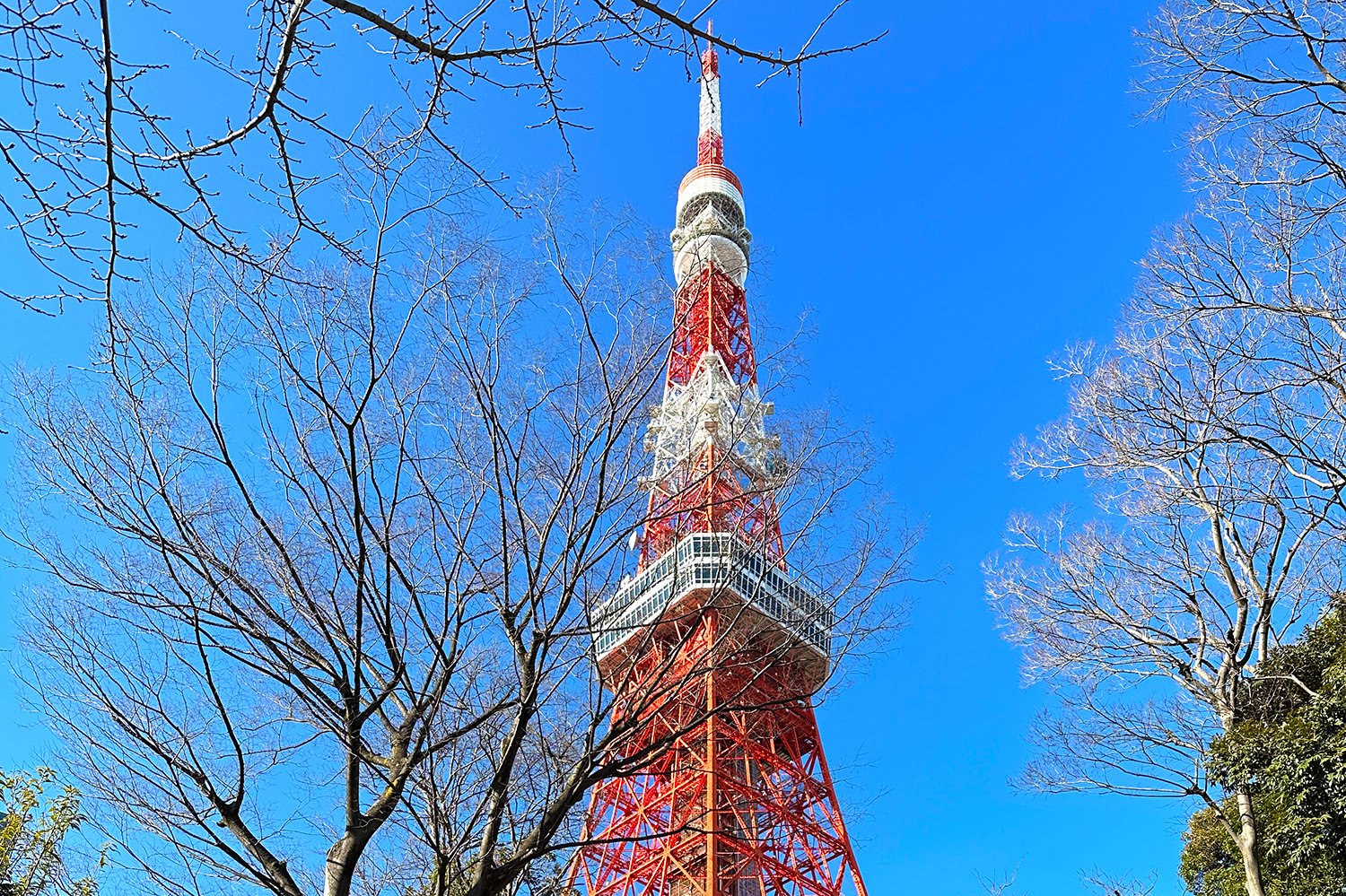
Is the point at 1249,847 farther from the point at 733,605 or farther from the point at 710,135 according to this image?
the point at 710,135

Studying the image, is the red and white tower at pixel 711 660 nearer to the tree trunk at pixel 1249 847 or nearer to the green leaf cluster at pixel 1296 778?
the tree trunk at pixel 1249 847

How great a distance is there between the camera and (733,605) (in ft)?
17.6

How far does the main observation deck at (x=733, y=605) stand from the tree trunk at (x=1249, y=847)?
135 inches

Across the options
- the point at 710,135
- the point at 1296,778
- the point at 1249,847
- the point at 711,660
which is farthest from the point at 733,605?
the point at 710,135

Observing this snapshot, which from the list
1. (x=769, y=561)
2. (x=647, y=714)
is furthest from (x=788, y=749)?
(x=647, y=714)

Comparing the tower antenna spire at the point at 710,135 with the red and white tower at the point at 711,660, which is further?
the tower antenna spire at the point at 710,135

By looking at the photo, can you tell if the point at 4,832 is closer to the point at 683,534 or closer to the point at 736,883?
the point at 683,534

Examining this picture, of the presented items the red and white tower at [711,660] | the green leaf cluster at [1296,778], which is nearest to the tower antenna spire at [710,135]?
the red and white tower at [711,660]

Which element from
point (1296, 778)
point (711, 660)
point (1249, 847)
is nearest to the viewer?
point (711, 660)

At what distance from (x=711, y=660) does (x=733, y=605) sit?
0.68m

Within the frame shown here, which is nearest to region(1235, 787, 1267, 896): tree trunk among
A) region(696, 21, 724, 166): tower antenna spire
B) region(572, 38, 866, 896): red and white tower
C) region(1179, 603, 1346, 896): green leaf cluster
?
region(1179, 603, 1346, 896): green leaf cluster

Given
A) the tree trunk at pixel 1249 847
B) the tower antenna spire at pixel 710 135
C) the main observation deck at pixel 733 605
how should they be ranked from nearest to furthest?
the main observation deck at pixel 733 605 → the tree trunk at pixel 1249 847 → the tower antenna spire at pixel 710 135

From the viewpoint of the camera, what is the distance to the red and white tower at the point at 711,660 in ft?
15.1

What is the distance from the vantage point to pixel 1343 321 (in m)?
5.21
